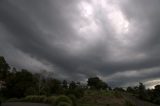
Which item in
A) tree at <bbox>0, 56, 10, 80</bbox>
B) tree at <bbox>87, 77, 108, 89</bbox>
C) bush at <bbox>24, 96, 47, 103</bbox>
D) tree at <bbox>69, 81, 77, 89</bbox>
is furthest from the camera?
tree at <bbox>87, 77, 108, 89</bbox>

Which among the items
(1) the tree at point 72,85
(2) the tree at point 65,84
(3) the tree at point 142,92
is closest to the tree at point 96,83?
(3) the tree at point 142,92

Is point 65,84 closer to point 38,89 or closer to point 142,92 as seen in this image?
point 38,89

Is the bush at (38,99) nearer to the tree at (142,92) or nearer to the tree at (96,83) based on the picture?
the tree at (96,83)

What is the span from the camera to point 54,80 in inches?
3201

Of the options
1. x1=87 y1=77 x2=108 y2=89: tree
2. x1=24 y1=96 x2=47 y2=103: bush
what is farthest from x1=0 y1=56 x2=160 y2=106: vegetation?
x1=87 y1=77 x2=108 y2=89: tree

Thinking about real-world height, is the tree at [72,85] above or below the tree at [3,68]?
below

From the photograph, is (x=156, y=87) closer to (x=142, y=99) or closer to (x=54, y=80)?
(x=142, y=99)

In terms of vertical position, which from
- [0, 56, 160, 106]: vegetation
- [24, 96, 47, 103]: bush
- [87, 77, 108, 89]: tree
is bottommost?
[24, 96, 47, 103]: bush

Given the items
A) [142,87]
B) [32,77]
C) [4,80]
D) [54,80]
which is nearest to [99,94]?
[54,80]

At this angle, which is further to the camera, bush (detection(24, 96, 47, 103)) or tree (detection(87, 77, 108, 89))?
tree (detection(87, 77, 108, 89))

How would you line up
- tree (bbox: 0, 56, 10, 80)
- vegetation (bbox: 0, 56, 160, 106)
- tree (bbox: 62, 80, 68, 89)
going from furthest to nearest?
1. tree (bbox: 62, 80, 68, 89)
2. tree (bbox: 0, 56, 10, 80)
3. vegetation (bbox: 0, 56, 160, 106)

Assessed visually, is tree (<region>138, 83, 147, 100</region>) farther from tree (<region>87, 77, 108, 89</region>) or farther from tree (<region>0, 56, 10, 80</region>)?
tree (<region>0, 56, 10, 80</region>)

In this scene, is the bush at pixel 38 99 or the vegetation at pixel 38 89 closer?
the bush at pixel 38 99

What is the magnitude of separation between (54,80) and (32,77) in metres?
6.35
